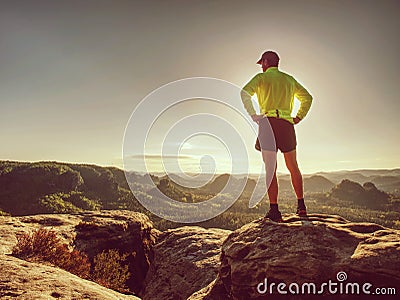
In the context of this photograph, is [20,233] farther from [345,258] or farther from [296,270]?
[345,258]

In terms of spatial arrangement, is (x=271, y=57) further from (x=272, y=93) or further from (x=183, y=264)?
(x=183, y=264)

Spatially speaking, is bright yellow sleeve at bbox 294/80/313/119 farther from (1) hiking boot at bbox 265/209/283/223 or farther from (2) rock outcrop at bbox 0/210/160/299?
(2) rock outcrop at bbox 0/210/160/299

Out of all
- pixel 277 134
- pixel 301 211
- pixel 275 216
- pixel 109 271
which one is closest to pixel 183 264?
pixel 109 271

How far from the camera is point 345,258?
19.4ft

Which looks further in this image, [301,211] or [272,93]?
[301,211]

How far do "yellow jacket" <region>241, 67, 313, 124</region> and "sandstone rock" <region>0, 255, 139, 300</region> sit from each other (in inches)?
233

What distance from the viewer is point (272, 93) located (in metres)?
7.35

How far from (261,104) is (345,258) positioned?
4240mm

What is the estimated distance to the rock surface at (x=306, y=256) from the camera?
5.63m

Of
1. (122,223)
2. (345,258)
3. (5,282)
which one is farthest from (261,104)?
(122,223)

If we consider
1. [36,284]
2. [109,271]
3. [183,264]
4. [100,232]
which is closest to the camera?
[36,284]

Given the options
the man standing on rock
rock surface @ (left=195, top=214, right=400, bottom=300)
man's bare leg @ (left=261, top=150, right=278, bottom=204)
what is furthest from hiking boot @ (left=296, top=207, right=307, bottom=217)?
man's bare leg @ (left=261, top=150, right=278, bottom=204)

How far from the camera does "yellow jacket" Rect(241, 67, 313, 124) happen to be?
7.35 m

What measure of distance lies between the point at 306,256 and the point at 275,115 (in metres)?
3.54
